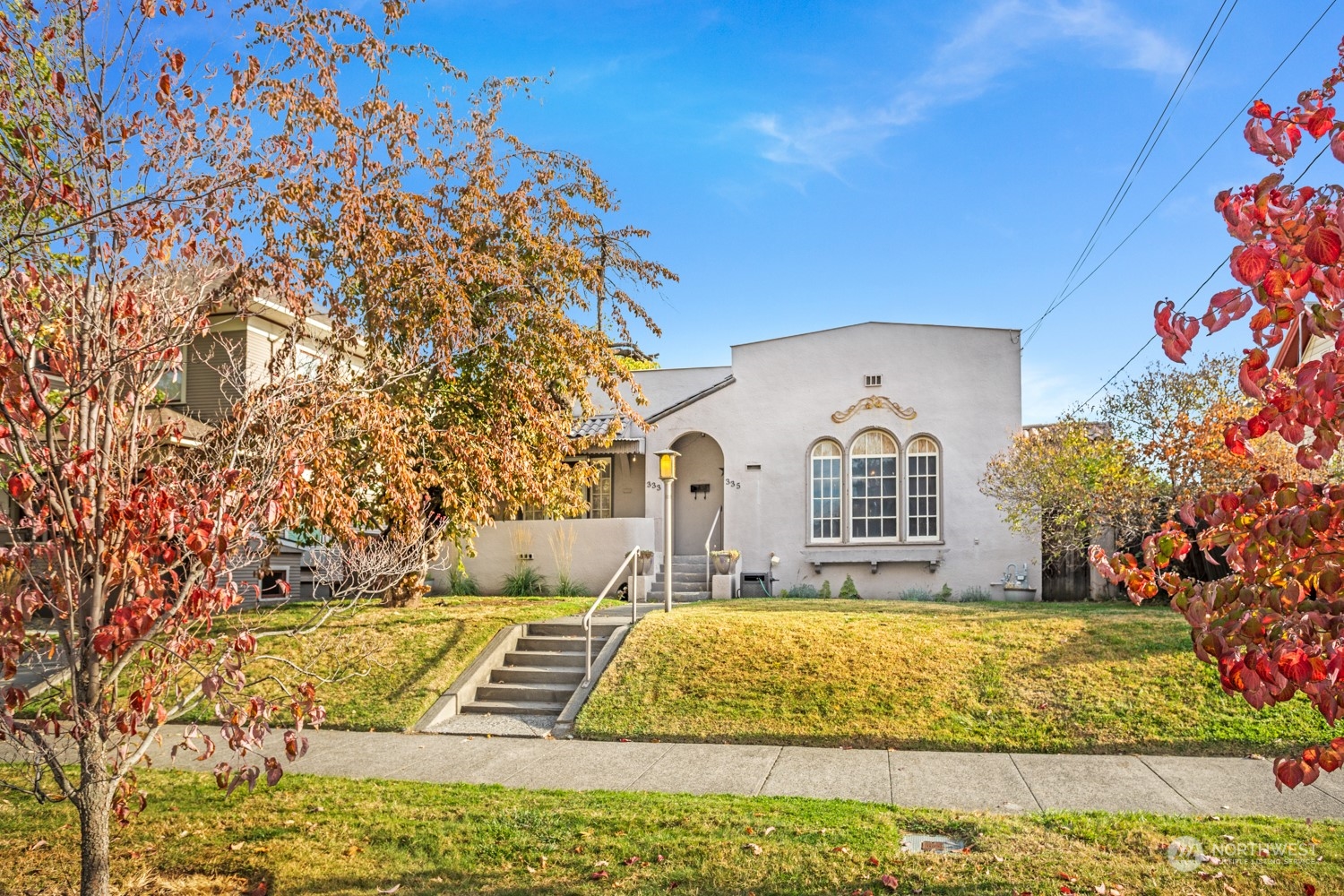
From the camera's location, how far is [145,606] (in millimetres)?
4645

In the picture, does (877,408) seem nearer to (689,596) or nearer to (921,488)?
(921,488)

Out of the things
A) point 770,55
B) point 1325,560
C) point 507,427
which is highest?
point 770,55

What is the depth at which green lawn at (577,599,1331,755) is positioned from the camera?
9.51 m

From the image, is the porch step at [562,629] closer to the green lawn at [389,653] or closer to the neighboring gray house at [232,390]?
the green lawn at [389,653]

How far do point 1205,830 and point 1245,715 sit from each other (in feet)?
12.5

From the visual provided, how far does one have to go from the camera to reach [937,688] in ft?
35.3

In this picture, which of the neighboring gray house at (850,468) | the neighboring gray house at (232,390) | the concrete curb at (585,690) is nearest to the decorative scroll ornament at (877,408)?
the neighboring gray house at (850,468)

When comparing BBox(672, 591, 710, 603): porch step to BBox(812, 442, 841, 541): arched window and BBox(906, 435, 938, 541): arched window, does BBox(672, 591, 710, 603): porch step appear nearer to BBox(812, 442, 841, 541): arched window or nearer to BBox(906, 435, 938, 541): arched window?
BBox(812, 442, 841, 541): arched window

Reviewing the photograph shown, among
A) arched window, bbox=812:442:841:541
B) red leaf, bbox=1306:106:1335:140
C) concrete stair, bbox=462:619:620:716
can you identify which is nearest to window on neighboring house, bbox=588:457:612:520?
arched window, bbox=812:442:841:541

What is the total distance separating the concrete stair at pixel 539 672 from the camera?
11.8 meters

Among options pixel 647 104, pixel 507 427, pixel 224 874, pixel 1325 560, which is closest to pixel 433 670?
pixel 507 427

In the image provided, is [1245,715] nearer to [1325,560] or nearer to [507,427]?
[1325,560]

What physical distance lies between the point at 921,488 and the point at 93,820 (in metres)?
17.4

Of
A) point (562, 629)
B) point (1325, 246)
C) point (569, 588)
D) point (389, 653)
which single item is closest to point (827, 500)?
point (569, 588)
